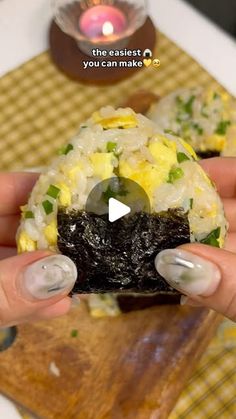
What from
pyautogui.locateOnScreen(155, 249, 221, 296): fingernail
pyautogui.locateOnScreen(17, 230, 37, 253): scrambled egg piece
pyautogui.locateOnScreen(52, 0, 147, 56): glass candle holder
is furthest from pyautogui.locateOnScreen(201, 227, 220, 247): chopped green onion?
pyautogui.locateOnScreen(52, 0, 147, 56): glass candle holder

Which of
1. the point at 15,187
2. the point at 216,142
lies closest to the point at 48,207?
the point at 15,187

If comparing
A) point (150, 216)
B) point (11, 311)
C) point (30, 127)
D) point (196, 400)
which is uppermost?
point (150, 216)

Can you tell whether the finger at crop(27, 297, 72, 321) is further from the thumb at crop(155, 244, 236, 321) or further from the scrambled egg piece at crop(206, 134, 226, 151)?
the scrambled egg piece at crop(206, 134, 226, 151)

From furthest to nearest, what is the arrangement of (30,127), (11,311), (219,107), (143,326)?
(30,127), (219,107), (143,326), (11,311)

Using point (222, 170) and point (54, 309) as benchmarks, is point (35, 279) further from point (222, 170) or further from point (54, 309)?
point (222, 170)

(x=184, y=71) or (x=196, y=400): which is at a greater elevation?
(x=184, y=71)

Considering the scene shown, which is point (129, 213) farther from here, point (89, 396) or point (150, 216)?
point (89, 396)

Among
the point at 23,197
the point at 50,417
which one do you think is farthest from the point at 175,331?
the point at 23,197

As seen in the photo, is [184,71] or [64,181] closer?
[64,181]
